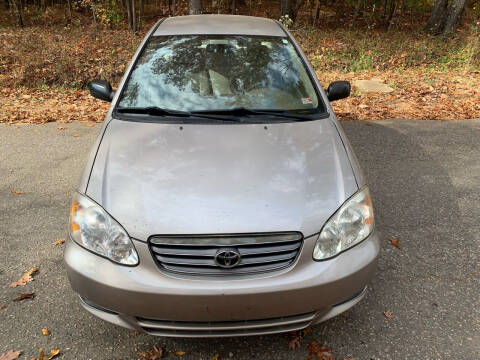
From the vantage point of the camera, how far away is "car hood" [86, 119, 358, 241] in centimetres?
195

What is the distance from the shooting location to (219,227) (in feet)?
6.23

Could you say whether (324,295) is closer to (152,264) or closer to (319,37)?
(152,264)

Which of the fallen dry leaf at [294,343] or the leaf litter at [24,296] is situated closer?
the fallen dry leaf at [294,343]

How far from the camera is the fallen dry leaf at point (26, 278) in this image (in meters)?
2.76

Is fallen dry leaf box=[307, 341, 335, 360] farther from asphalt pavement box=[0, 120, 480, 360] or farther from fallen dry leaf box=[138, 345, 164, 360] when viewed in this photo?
fallen dry leaf box=[138, 345, 164, 360]

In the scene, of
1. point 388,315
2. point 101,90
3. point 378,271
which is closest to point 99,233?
point 101,90

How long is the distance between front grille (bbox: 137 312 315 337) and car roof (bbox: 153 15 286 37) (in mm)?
2451

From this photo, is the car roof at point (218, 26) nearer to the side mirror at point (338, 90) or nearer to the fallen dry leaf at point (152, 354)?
the side mirror at point (338, 90)

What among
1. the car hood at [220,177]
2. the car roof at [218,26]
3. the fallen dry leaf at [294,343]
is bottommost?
the fallen dry leaf at [294,343]

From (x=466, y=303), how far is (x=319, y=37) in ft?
34.3

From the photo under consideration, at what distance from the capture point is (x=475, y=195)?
397 cm

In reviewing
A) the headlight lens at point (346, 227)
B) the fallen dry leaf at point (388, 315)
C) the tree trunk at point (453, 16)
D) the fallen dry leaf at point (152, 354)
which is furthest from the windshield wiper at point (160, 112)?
the tree trunk at point (453, 16)

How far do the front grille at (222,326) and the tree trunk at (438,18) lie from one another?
1154 centimetres

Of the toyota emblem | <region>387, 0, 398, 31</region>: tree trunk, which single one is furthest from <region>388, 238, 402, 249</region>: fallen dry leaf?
<region>387, 0, 398, 31</region>: tree trunk
